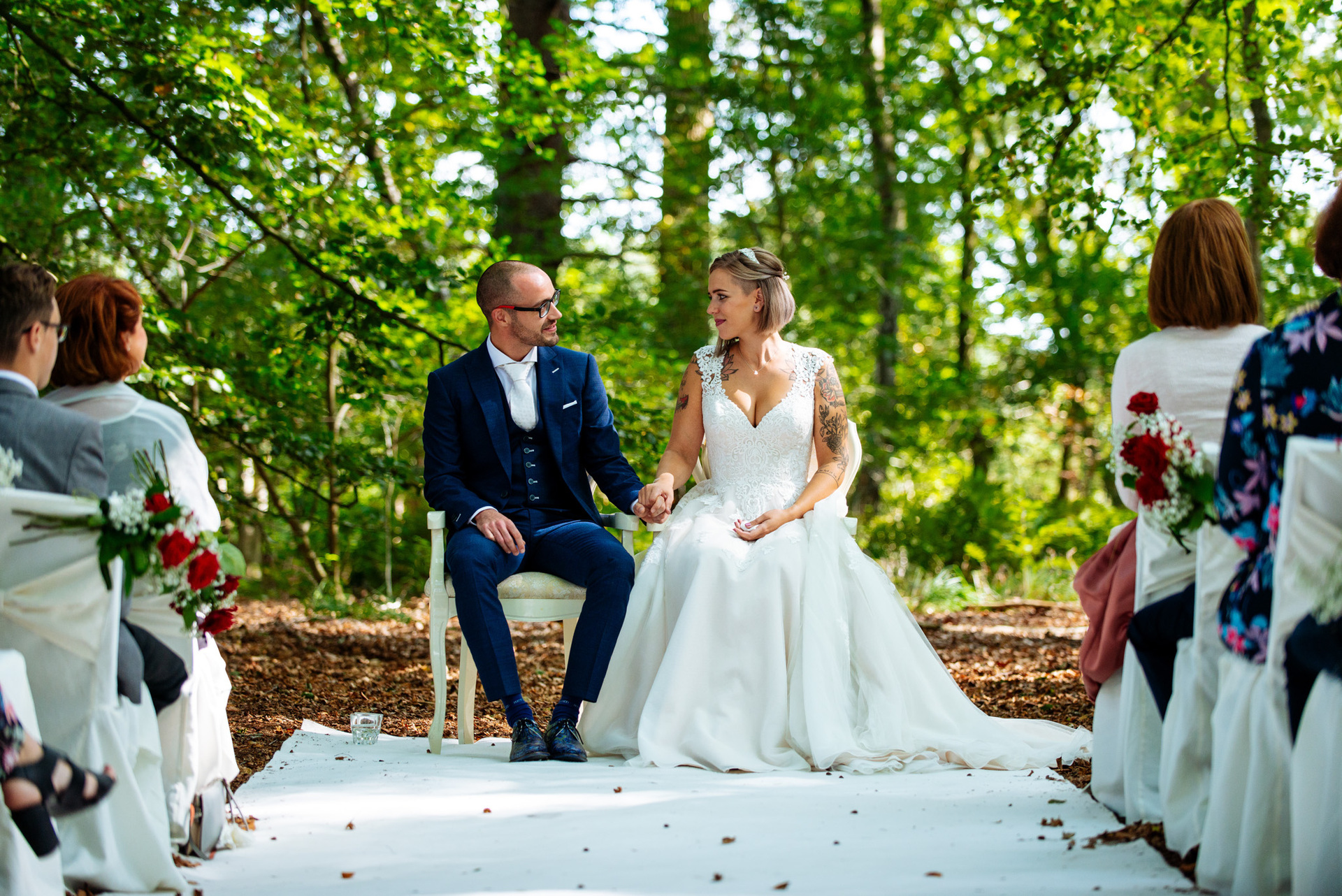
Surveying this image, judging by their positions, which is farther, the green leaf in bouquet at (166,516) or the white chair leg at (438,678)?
the white chair leg at (438,678)

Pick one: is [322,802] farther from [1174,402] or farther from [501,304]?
[1174,402]

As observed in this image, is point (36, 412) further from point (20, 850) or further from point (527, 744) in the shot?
point (527, 744)

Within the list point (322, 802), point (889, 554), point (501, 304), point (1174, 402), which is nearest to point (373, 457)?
point (501, 304)

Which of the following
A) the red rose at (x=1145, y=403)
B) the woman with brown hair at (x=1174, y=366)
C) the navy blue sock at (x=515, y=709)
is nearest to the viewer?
the red rose at (x=1145, y=403)

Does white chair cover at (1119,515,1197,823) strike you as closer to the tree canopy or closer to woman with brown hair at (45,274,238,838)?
woman with brown hair at (45,274,238,838)

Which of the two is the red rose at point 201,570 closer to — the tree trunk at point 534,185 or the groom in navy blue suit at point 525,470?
the groom in navy blue suit at point 525,470

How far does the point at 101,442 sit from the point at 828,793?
198 cm

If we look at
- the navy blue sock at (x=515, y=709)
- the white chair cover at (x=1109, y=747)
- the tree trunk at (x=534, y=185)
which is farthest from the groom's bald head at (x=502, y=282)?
the tree trunk at (x=534, y=185)

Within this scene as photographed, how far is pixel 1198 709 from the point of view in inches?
90.4

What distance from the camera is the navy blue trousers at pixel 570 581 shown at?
3596 millimetres

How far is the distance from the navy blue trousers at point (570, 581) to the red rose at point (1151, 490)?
1828 mm

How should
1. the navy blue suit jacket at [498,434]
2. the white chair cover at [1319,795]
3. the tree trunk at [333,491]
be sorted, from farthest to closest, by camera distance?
the tree trunk at [333,491] → the navy blue suit jacket at [498,434] → the white chair cover at [1319,795]

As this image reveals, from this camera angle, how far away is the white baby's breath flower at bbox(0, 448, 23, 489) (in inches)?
78.6

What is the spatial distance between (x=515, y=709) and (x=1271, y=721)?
2.28 metres
